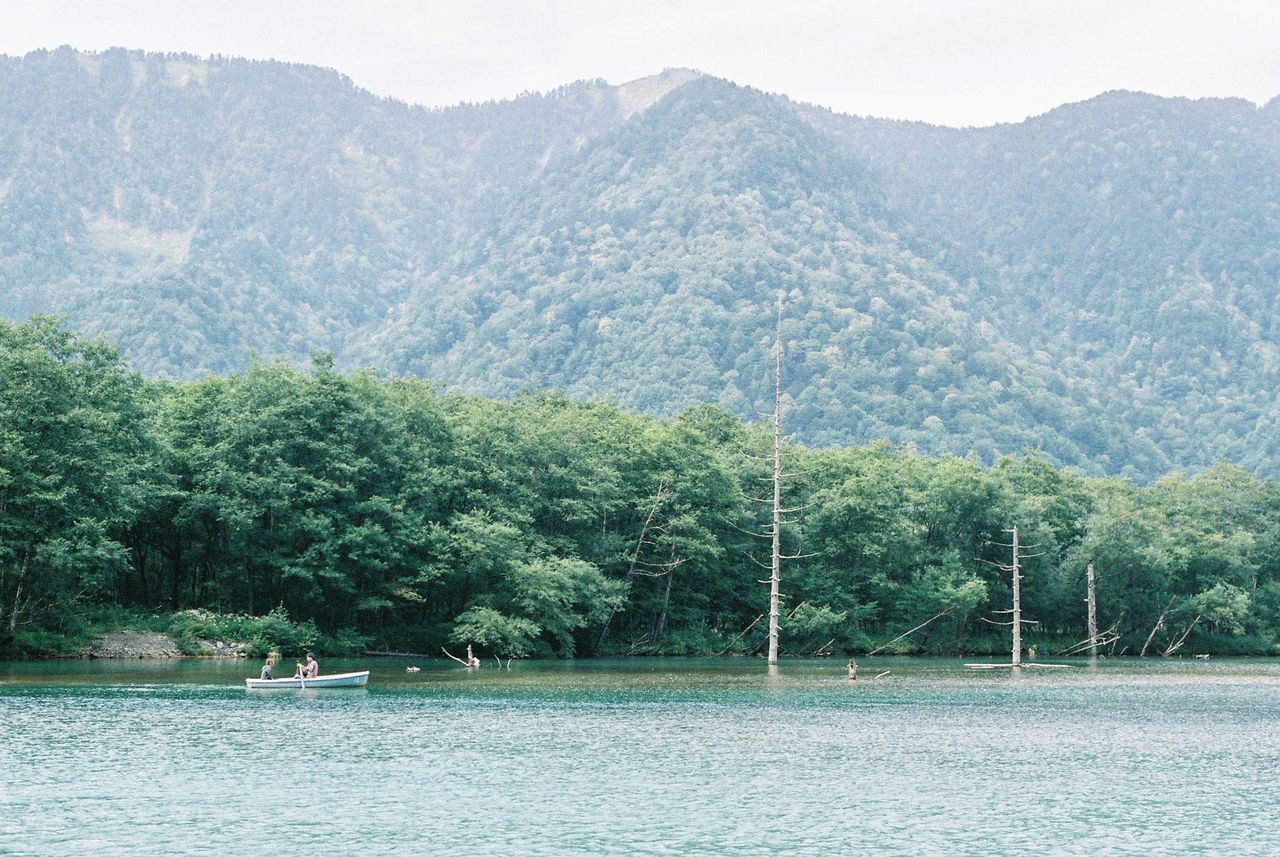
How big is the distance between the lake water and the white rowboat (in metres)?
0.82

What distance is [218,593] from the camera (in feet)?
257

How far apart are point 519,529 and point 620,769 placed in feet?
154

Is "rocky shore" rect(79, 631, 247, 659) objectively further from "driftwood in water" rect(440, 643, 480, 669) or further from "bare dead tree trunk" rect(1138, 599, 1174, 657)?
"bare dead tree trunk" rect(1138, 599, 1174, 657)

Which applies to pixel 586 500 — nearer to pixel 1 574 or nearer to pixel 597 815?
pixel 1 574

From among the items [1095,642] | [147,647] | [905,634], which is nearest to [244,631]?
[147,647]

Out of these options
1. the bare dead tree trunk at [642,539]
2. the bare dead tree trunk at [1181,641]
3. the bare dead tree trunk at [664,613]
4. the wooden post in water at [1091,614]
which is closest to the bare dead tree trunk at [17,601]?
the bare dead tree trunk at [642,539]

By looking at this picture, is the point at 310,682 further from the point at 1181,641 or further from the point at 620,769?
the point at 1181,641

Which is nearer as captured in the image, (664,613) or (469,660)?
(469,660)

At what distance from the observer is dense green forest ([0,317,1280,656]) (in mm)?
67188

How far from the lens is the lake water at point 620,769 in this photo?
26.1 metres

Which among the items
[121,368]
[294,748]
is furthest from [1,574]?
[294,748]

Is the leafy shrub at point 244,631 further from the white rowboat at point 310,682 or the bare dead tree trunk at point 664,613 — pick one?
the bare dead tree trunk at point 664,613

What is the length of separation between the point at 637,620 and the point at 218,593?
86.5 ft

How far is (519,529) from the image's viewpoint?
264 feet
